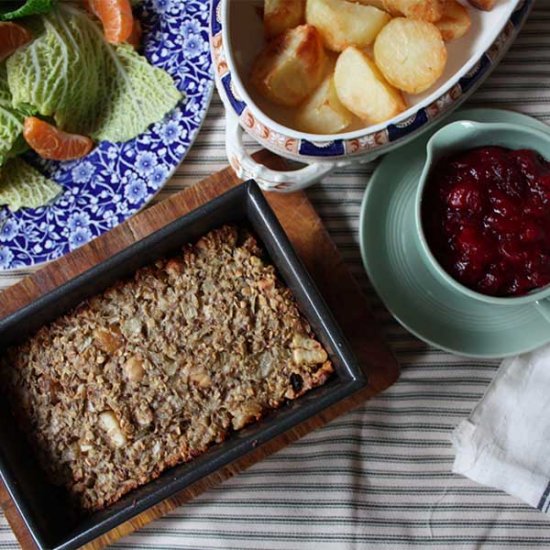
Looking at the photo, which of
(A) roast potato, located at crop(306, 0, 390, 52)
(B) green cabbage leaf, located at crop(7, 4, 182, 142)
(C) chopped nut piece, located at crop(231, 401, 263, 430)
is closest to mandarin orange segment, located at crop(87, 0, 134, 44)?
(B) green cabbage leaf, located at crop(7, 4, 182, 142)

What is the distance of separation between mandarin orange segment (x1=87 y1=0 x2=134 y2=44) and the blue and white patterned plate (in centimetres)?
7

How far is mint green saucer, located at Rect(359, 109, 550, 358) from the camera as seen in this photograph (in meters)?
1.42

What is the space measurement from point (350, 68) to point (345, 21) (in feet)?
0.27

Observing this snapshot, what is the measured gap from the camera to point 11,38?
4.99 ft

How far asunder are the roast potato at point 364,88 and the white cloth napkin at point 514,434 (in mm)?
545

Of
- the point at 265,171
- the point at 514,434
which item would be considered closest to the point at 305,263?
the point at 265,171

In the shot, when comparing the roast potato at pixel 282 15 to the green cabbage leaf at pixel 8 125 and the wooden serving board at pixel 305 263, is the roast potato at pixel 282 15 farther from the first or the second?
the green cabbage leaf at pixel 8 125

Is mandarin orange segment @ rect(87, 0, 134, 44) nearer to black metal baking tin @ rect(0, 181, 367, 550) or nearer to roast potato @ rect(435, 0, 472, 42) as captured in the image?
black metal baking tin @ rect(0, 181, 367, 550)

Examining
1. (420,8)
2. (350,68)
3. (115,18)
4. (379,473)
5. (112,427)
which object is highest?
(420,8)

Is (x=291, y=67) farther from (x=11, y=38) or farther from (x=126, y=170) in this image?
(x=11, y=38)

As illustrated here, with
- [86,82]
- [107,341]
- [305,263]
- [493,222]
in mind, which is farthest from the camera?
[86,82]

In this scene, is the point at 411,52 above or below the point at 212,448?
above

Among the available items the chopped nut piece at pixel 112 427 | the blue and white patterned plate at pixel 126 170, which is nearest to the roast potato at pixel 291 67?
the blue and white patterned plate at pixel 126 170

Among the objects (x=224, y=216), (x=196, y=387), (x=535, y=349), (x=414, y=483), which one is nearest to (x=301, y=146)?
(x=224, y=216)
